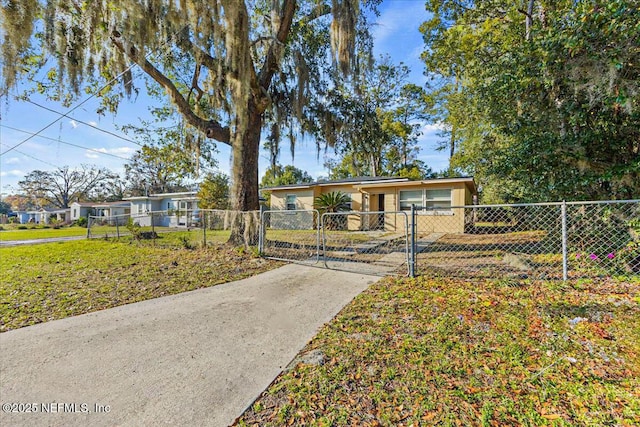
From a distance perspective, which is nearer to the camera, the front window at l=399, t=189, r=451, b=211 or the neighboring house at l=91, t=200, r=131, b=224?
the front window at l=399, t=189, r=451, b=211

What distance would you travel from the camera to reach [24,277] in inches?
195

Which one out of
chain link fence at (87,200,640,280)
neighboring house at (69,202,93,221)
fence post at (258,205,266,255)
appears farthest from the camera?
neighboring house at (69,202,93,221)

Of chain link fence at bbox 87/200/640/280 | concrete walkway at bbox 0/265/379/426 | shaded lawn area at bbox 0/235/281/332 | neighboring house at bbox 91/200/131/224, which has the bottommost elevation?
concrete walkway at bbox 0/265/379/426

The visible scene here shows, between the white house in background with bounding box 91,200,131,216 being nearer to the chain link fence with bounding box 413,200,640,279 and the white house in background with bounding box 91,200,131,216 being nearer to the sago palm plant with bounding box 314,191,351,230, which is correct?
the sago palm plant with bounding box 314,191,351,230

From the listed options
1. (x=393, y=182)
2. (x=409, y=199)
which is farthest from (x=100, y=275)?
(x=409, y=199)

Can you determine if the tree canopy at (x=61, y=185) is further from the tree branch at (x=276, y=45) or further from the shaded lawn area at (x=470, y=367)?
the shaded lawn area at (x=470, y=367)

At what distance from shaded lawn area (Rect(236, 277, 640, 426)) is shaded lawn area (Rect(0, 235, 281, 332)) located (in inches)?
118

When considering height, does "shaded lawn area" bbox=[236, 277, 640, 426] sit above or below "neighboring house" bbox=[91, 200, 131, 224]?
below

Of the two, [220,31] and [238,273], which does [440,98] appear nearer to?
[220,31]

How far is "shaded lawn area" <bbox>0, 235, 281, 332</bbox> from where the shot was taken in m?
3.57

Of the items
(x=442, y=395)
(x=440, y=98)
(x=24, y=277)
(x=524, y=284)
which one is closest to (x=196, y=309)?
(x=442, y=395)

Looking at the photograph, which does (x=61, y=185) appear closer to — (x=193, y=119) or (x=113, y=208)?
(x=113, y=208)

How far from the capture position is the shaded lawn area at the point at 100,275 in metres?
3.57

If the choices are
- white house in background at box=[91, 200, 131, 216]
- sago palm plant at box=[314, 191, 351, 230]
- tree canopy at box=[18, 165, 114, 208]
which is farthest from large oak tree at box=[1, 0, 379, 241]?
tree canopy at box=[18, 165, 114, 208]
